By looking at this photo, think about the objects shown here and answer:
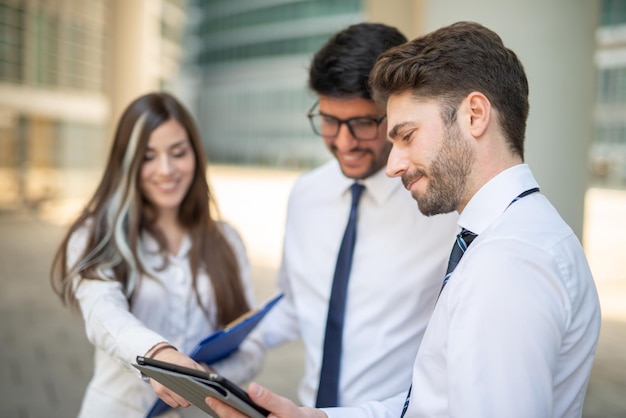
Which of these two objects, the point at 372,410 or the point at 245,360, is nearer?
the point at 372,410

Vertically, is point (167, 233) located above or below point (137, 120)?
below

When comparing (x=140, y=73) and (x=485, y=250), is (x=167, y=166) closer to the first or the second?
(x=485, y=250)

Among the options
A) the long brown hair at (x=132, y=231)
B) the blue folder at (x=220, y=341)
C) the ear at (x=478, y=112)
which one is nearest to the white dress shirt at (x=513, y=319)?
the ear at (x=478, y=112)

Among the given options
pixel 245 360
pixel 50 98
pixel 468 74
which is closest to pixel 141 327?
pixel 245 360

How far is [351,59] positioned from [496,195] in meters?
0.82

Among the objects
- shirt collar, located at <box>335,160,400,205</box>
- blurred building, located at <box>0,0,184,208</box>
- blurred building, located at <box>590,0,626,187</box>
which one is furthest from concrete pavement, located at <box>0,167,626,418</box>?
blurred building, located at <box>590,0,626,187</box>

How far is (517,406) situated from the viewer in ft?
3.38

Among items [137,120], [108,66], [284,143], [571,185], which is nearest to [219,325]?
[137,120]

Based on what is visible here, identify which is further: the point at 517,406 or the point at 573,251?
the point at 573,251

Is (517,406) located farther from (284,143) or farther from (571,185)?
(284,143)

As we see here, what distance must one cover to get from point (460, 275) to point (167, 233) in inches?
59.3

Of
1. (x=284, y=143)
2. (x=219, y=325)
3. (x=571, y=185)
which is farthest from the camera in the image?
(x=284, y=143)

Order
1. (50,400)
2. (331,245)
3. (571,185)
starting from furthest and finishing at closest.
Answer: (50,400) < (571,185) < (331,245)

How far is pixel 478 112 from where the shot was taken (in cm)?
124
